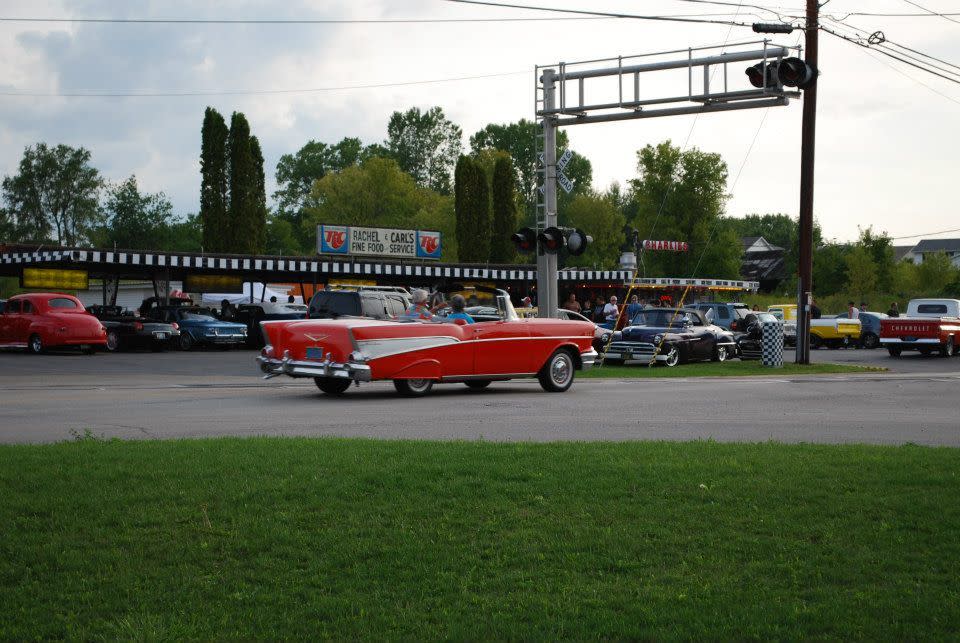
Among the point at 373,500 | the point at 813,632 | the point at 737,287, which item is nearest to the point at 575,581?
the point at 813,632

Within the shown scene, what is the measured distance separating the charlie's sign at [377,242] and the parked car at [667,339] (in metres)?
22.4

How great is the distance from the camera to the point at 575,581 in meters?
5.38

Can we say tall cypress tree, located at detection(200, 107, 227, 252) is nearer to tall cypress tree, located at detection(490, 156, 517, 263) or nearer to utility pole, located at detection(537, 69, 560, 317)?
tall cypress tree, located at detection(490, 156, 517, 263)

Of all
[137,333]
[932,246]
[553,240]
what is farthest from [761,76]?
[932,246]

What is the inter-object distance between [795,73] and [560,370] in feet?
25.1

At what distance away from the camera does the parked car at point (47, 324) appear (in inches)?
1225

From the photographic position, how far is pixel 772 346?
89.2ft

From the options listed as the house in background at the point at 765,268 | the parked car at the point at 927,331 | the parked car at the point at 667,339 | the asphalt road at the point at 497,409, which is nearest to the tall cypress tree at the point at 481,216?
the parked car at the point at 927,331

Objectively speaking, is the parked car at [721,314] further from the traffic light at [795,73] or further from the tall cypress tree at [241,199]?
the tall cypress tree at [241,199]

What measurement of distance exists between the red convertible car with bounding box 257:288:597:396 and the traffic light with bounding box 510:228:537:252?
5594 mm

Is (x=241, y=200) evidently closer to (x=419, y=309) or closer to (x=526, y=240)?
(x=526, y=240)

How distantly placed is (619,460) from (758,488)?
4.18 ft

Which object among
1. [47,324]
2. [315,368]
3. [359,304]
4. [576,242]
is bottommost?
[315,368]

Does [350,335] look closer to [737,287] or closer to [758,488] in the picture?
[758,488]
